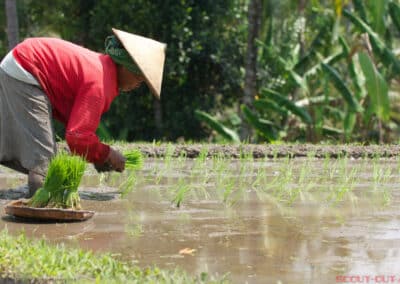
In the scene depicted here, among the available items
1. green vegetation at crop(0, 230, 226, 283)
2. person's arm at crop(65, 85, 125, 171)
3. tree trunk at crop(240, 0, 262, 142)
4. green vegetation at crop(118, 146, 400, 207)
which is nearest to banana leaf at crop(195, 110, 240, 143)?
tree trunk at crop(240, 0, 262, 142)

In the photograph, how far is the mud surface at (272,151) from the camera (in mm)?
8312

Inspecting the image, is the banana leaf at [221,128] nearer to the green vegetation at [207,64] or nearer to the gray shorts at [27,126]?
the green vegetation at [207,64]

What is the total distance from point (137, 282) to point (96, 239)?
1136 mm

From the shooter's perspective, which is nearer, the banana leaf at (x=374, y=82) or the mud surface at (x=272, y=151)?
the mud surface at (x=272, y=151)

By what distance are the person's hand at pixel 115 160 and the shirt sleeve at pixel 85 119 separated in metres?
0.22

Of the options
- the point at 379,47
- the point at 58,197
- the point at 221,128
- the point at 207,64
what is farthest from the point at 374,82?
the point at 58,197

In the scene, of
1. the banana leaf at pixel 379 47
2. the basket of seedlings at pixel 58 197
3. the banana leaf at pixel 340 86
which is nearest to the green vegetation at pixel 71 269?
the basket of seedlings at pixel 58 197

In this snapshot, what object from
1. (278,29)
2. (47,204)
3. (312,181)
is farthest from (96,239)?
(278,29)

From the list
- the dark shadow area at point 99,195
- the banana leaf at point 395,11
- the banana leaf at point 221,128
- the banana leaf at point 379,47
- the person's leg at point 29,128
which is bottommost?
the banana leaf at point 221,128

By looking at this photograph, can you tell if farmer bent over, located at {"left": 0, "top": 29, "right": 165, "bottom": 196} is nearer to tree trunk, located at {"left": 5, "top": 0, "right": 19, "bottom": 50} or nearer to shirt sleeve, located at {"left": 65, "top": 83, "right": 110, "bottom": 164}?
shirt sleeve, located at {"left": 65, "top": 83, "right": 110, "bottom": 164}

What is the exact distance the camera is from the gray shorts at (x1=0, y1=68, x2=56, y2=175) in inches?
213

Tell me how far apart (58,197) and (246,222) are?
1137mm

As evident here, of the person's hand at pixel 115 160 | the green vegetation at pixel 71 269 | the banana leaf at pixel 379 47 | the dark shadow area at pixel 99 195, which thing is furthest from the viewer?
the banana leaf at pixel 379 47

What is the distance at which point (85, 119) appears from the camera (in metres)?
5.22
